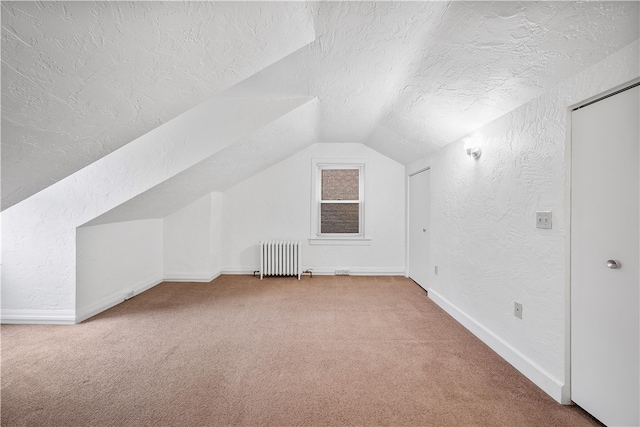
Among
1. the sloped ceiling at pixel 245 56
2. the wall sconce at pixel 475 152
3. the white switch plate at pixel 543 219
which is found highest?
Result: the sloped ceiling at pixel 245 56

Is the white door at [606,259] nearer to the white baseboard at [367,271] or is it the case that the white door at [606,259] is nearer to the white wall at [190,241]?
the white baseboard at [367,271]

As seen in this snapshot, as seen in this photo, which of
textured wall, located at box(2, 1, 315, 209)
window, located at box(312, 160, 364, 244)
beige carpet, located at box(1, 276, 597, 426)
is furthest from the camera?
window, located at box(312, 160, 364, 244)

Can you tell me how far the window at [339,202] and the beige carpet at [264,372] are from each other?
1.98m

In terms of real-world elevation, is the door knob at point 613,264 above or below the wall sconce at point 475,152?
below

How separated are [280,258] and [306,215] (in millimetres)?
834

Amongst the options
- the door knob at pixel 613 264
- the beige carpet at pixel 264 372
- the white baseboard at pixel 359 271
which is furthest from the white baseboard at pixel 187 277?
the door knob at pixel 613 264

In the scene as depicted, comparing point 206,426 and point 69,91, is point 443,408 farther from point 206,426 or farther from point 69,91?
point 69,91

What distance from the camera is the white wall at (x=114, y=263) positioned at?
112 inches

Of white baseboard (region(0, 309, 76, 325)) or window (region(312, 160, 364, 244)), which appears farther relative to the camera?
window (region(312, 160, 364, 244))

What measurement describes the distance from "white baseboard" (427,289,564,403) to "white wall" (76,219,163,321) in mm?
3643

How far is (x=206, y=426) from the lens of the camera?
4.68ft

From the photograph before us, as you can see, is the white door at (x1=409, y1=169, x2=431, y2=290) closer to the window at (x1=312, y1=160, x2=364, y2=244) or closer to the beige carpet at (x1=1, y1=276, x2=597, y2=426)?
the window at (x1=312, y1=160, x2=364, y2=244)

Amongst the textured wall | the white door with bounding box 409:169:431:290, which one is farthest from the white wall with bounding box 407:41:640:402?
the textured wall

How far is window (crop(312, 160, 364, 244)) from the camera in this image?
16.3 feet
